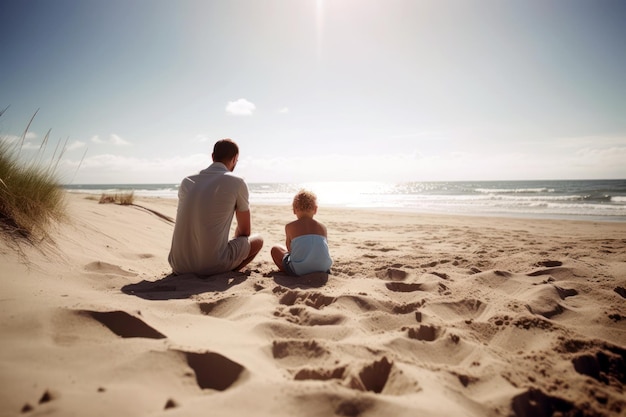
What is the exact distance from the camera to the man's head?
3.47 m

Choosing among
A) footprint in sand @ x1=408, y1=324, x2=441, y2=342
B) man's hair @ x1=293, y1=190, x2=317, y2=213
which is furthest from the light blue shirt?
footprint in sand @ x1=408, y1=324, x2=441, y2=342

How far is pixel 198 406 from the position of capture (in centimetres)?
121

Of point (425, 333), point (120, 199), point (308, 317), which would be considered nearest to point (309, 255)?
point (308, 317)

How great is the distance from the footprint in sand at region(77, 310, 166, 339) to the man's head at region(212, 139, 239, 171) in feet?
6.57

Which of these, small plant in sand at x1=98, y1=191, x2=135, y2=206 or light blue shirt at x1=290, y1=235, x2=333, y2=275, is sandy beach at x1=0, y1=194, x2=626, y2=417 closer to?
light blue shirt at x1=290, y1=235, x2=333, y2=275

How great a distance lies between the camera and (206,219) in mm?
3234

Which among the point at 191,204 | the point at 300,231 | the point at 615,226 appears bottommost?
the point at 615,226

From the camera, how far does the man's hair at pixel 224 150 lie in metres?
3.47

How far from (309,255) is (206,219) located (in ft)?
3.76

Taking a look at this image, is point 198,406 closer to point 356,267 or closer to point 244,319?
point 244,319

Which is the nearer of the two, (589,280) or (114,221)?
(589,280)

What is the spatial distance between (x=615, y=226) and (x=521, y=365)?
9775 mm

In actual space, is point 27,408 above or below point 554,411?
above

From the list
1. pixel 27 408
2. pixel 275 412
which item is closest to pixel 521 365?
pixel 275 412
